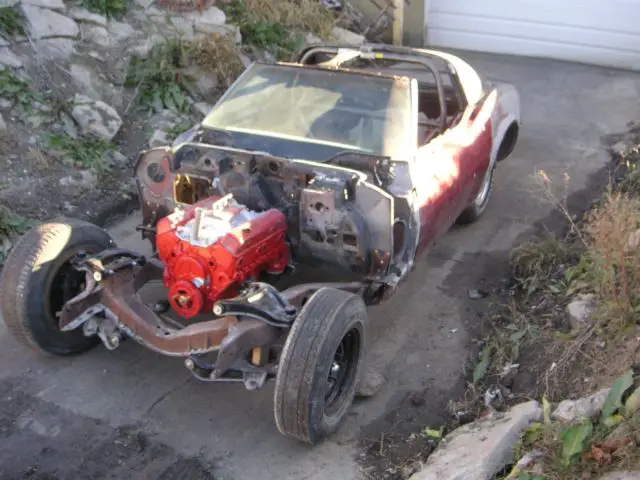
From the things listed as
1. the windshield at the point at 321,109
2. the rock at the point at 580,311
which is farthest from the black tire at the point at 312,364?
the rock at the point at 580,311

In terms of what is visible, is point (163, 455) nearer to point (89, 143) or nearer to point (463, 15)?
point (89, 143)

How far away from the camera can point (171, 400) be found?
14.6 feet

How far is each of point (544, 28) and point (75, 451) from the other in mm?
9609

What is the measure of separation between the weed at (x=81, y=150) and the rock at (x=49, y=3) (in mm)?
1839

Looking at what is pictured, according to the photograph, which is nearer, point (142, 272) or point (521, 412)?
point (521, 412)

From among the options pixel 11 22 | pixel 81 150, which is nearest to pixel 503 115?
pixel 81 150

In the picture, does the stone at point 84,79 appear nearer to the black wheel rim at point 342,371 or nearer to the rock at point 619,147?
the black wheel rim at point 342,371

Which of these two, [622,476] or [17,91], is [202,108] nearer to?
[17,91]

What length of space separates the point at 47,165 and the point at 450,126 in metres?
3.69

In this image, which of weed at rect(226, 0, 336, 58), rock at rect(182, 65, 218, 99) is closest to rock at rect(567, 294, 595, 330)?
rock at rect(182, 65, 218, 99)

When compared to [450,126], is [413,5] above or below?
below

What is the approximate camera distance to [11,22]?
7805 millimetres

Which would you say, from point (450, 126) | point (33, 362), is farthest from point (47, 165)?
point (450, 126)

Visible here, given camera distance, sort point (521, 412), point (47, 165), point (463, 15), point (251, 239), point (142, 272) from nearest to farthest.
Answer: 1. point (521, 412)
2. point (251, 239)
3. point (142, 272)
4. point (47, 165)
5. point (463, 15)
